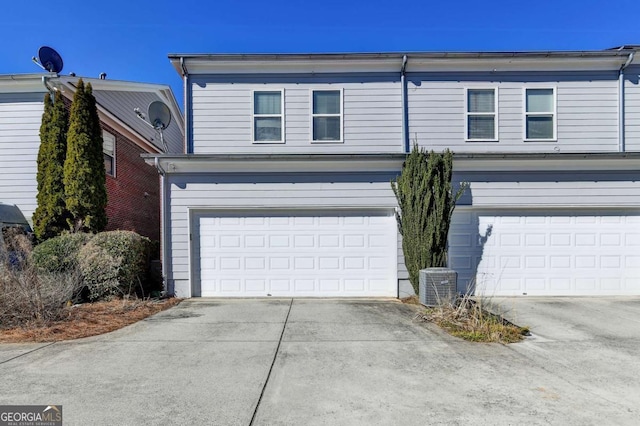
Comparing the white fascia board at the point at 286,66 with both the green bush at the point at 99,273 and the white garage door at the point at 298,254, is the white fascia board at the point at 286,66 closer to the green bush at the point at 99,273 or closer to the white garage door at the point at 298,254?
the white garage door at the point at 298,254

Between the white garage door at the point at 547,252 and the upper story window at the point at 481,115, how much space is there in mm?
1999

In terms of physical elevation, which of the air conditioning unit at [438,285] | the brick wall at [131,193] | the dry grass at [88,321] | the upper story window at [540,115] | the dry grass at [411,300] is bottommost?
the dry grass at [411,300]

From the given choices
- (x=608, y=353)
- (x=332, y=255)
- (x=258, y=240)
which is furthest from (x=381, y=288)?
(x=608, y=353)

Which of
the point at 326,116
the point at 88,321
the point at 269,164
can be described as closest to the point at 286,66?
the point at 326,116

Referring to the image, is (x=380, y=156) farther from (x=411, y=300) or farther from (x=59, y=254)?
(x=59, y=254)

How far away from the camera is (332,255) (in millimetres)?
8070

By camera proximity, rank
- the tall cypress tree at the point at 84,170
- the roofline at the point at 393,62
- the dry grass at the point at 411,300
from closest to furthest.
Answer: the dry grass at the point at 411,300 → the tall cypress tree at the point at 84,170 → the roofline at the point at 393,62

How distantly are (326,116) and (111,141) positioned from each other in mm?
7455

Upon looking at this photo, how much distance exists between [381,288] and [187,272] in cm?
461

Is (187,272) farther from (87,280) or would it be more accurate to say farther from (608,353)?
(608,353)

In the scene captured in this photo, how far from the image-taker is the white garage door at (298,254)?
8031 millimetres

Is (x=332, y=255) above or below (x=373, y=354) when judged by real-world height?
above

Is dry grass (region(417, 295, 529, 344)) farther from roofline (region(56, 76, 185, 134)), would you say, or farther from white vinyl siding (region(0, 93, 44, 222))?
roofline (region(56, 76, 185, 134))

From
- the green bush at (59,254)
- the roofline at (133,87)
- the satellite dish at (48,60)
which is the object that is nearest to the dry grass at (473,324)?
the green bush at (59,254)
